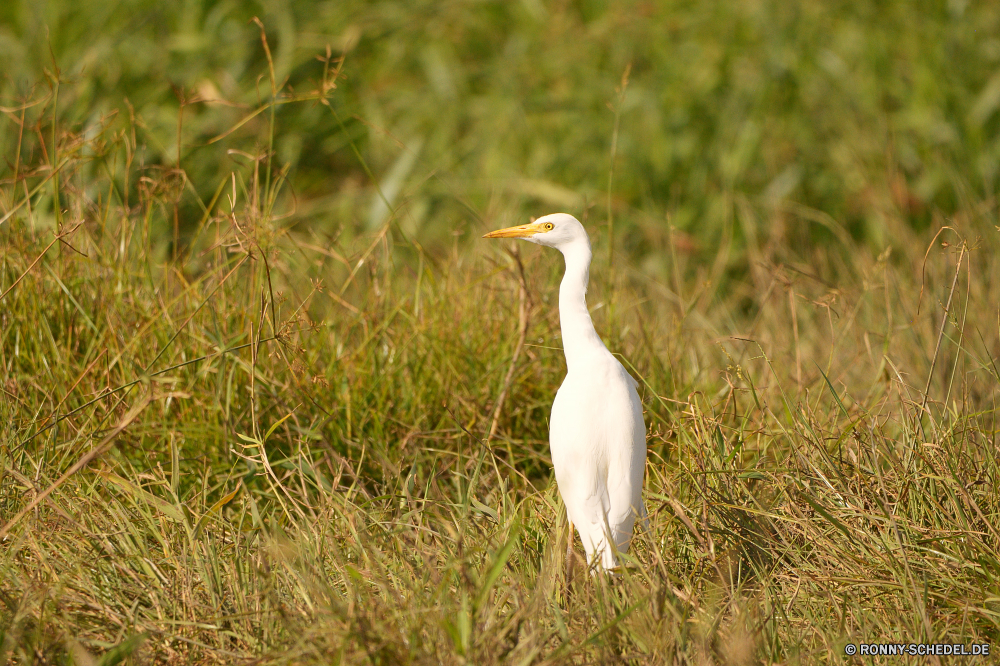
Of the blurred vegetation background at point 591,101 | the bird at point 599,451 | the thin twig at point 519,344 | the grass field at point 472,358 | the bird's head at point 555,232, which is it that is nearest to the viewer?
the grass field at point 472,358

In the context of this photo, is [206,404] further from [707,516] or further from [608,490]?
[707,516]

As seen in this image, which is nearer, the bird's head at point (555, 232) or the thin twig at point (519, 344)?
the bird's head at point (555, 232)

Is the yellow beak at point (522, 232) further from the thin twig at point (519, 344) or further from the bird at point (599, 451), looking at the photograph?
the bird at point (599, 451)

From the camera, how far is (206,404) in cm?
235

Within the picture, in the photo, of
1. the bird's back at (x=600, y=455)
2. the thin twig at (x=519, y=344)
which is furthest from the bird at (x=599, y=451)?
the thin twig at (x=519, y=344)

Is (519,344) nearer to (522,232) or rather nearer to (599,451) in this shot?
(522,232)

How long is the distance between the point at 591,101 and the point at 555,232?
3.09m

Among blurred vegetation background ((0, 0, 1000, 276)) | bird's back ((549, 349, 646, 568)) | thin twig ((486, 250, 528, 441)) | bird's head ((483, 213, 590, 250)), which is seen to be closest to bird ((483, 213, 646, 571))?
bird's back ((549, 349, 646, 568))

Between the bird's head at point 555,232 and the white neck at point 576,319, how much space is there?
69 mm

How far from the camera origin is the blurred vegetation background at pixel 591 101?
4.45 metres

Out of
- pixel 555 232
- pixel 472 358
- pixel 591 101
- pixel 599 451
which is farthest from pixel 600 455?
pixel 591 101

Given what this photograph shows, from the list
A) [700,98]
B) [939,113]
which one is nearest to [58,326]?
[700,98]

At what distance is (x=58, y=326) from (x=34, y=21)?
2.86 meters

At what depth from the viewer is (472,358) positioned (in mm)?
2543
